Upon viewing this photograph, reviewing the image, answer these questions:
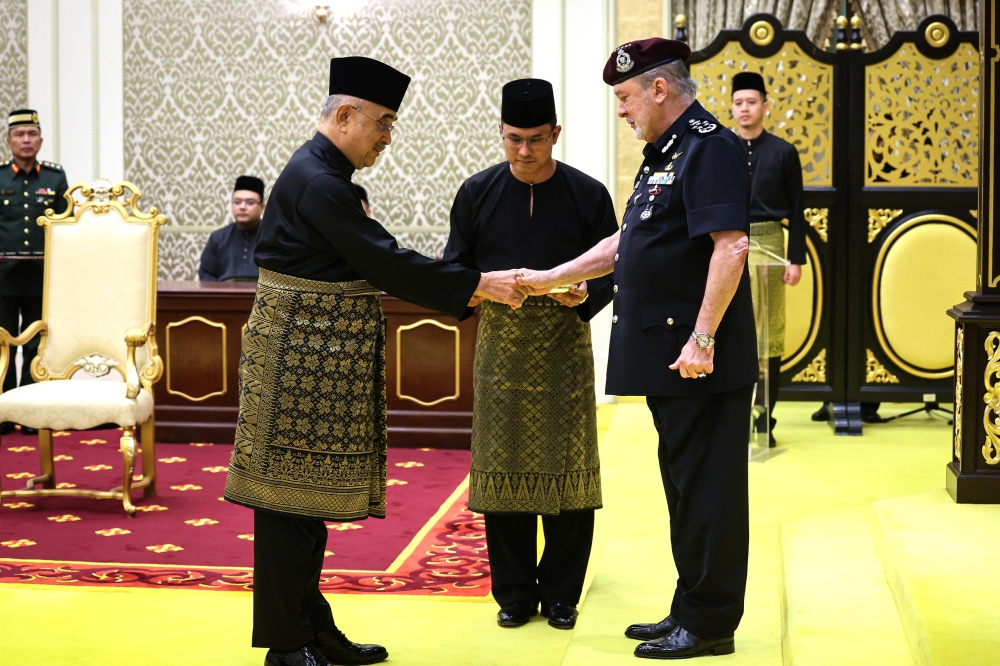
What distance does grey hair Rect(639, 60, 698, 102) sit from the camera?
2.72 m

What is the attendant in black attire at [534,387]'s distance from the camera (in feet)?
11.0

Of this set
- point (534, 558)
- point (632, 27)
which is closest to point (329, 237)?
point (534, 558)

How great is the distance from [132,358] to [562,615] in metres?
2.54

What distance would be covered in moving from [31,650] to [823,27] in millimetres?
6623

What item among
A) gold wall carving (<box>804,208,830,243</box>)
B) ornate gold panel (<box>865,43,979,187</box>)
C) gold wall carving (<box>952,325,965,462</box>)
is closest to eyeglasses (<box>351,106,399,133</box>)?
gold wall carving (<box>952,325,965,462</box>)

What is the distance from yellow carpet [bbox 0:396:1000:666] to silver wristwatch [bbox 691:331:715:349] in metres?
0.76

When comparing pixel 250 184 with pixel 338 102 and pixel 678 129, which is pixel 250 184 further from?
pixel 678 129

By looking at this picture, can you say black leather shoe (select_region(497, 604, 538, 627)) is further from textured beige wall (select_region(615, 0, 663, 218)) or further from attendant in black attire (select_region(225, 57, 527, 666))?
textured beige wall (select_region(615, 0, 663, 218))

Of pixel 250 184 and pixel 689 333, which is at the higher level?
pixel 250 184

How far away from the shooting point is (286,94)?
8281 millimetres

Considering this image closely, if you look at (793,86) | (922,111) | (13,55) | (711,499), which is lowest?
(711,499)

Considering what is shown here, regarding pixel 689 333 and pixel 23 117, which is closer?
pixel 689 333

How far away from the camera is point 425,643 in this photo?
10.7 feet

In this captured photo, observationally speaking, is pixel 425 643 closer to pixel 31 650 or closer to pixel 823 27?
pixel 31 650
